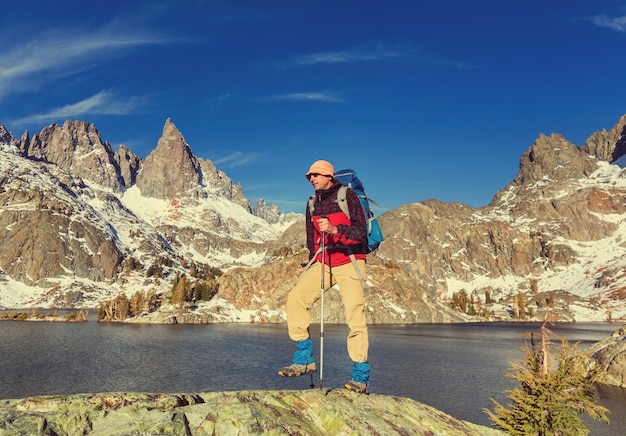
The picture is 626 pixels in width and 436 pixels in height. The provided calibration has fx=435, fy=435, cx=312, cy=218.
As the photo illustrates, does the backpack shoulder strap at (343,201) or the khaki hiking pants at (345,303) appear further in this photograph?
the backpack shoulder strap at (343,201)

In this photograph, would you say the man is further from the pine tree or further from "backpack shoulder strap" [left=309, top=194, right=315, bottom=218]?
the pine tree

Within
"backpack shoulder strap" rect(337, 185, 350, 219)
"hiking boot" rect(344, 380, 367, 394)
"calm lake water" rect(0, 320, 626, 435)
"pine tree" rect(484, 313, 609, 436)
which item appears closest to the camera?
"hiking boot" rect(344, 380, 367, 394)

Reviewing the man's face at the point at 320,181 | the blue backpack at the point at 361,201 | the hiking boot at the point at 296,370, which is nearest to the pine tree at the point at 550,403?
the blue backpack at the point at 361,201

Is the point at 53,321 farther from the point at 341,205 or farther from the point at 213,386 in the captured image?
the point at 341,205

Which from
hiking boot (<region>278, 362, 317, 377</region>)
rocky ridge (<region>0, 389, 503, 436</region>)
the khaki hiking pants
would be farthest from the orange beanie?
rocky ridge (<region>0, 389, 503, 436</region>)

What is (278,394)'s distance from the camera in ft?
32.9

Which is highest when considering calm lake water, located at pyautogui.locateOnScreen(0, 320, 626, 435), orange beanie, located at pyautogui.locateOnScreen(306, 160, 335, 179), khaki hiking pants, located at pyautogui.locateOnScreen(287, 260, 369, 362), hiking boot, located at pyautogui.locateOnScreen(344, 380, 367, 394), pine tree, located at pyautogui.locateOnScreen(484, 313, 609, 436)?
orange beanie, located at pyautogui.locateOnScreen(306, 160, 335, 179)

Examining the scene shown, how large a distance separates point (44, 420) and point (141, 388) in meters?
53.1

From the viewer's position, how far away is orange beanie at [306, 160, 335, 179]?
39.2 feet

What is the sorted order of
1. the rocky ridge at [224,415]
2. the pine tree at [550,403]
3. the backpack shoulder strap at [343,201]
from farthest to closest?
the pine tree at [550,403] < the backpack shoulder strap at [343,201] < the rocky ridge at [224,415]

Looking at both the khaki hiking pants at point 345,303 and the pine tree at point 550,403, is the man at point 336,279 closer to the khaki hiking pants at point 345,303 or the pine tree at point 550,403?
the khaki hiking pants at point 345,303

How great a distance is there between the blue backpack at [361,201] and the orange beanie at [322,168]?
0.54 m

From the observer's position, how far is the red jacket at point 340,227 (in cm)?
1129

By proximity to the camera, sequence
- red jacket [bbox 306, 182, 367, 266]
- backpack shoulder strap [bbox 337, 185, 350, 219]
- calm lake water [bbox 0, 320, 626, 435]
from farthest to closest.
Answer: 1. calm lake water [bbox 0, 320, 626, 435]
2. backpack shoulder strap [bbox 337, 185, 350, 219]
3. red jacket [bbox 306, 182, 367, 266]
